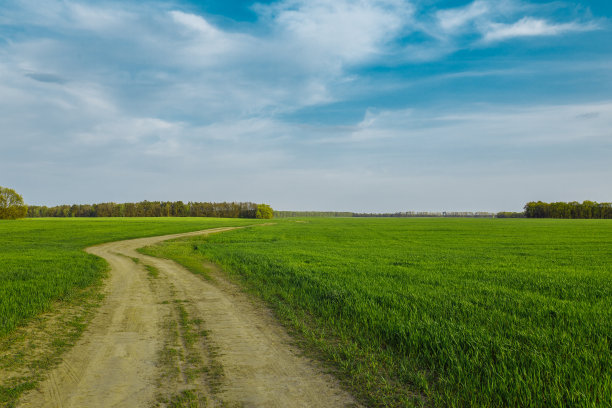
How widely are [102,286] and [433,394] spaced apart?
1208 cm

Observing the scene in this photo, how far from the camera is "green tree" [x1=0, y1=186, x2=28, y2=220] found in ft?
329

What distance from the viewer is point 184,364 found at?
18.1 ft

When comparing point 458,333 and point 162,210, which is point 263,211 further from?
point 458,333

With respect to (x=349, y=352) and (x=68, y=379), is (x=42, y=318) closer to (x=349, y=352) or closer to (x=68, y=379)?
(x=68, y=379)

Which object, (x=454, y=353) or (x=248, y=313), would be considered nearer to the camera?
(x=454, y=353)

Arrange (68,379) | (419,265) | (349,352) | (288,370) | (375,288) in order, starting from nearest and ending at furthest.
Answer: (68,379)
(288,370)
(349,352)
(375,288)
(419,265)

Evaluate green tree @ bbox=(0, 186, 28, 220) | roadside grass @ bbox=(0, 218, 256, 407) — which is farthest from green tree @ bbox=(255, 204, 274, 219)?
roadside grass @ bbox=(0, 218, 256, 407)

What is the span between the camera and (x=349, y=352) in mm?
6070

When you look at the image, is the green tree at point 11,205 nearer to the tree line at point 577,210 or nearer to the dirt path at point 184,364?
the dirt path at point 184,364

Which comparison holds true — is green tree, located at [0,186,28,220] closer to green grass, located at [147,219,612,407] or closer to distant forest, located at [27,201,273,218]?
distant forest, located at [27,201,273,218]

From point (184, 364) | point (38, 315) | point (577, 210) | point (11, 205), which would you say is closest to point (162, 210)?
point (11, 205)

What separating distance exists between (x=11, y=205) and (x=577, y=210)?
24730cm

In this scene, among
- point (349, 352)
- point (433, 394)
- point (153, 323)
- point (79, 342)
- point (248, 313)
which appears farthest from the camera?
point (248, 313)

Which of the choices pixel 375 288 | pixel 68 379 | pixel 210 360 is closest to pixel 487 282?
pixel 375 288
